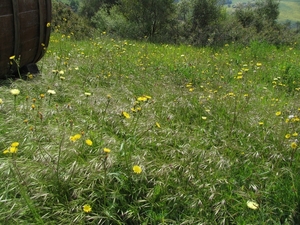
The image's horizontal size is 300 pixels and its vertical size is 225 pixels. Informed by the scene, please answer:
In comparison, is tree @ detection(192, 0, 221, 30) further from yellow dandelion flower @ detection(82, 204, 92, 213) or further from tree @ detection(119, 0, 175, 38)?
yellow dandelion flower @ detection(82, 204, 92, 213)

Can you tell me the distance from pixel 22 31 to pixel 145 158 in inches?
97.7

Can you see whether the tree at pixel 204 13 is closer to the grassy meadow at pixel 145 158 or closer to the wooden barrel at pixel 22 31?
the wooden barrel at pixel 22 31

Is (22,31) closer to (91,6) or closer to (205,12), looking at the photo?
(205,12)

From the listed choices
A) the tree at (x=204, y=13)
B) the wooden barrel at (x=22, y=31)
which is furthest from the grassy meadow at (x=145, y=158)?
the tree at (x=204, y=13)

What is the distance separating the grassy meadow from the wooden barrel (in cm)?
37

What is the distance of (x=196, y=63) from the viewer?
5777 mm

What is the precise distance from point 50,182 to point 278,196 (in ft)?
5.25

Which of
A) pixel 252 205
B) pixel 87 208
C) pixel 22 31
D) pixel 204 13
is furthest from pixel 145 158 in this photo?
pixel 204 13

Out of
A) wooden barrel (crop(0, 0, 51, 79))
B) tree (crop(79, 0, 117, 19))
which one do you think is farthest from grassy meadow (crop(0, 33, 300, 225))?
tree (crop(79, 0, 117, 19))

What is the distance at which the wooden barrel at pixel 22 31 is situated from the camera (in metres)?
3.34

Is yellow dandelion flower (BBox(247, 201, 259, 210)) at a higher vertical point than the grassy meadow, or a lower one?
higher

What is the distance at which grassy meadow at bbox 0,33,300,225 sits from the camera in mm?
1862

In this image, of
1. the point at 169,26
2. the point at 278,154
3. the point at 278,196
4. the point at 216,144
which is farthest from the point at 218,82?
the point at 169,26

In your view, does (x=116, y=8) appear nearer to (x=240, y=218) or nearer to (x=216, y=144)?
(x=216, y=144)
